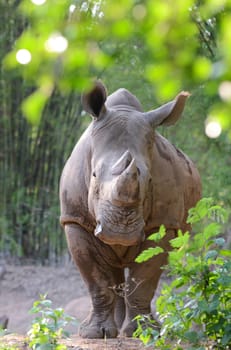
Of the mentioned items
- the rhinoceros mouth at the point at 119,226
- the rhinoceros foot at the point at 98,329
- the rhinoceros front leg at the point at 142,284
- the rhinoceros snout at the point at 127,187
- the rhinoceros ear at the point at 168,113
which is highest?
the rhinoceros ear at the point at 168,113

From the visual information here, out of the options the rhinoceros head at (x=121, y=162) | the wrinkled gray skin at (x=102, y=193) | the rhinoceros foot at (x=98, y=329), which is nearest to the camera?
the rhinoceros head at (x=121, y=162)

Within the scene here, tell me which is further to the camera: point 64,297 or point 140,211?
point 64,297

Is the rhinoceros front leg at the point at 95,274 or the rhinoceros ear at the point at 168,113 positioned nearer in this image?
the rhinoceros front leg at the point at 95,274

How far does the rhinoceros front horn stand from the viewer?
496 cm

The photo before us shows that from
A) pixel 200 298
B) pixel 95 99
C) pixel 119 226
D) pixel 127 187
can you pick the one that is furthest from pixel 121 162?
pixel 200 298

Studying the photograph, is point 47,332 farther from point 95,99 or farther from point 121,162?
point 95,99

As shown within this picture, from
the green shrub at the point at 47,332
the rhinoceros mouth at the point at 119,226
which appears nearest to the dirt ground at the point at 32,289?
the rhinoceros mouth at the point at 119,226

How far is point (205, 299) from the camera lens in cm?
383

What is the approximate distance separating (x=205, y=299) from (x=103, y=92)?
2368mm

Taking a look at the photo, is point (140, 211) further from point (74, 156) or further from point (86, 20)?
point (86, 20)

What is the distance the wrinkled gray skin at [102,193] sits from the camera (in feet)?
18.5

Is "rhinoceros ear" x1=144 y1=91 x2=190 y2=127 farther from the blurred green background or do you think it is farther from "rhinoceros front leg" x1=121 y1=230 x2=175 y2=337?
"rhinoceros front leg" x1=121 y1=230 x2=175 y2=337

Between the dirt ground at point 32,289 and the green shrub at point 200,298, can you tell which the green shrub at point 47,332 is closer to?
the green shrub at point 200,298

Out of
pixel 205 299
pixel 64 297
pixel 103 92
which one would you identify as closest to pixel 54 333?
pixel 205 299
